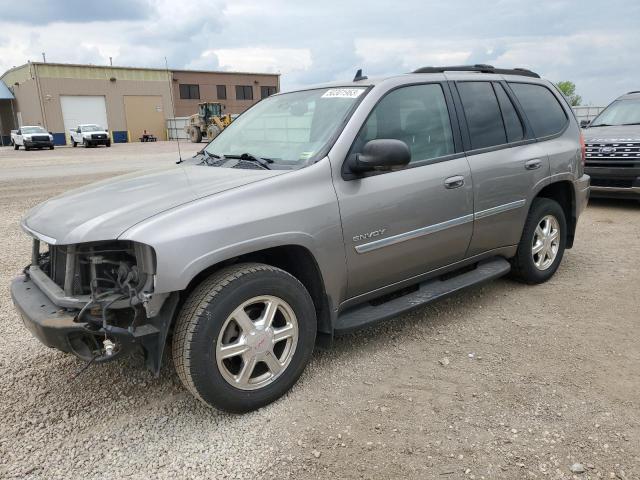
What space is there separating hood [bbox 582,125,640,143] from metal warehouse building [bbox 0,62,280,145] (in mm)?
44717

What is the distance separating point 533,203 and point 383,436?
2.74 m

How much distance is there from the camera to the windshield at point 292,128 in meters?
3.23

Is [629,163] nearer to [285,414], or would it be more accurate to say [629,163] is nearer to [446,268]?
[446,268]

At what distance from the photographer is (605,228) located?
696 centimetres

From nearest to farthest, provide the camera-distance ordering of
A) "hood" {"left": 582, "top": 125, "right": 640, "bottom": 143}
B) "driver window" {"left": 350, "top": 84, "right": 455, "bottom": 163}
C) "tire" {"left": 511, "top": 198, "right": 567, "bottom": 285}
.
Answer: "driver window" {"left": 350, "top": 84, "right": 455, "bottom": 163} < "tire" {"left": 511, "top": 198, "right": 567, "bottom": 285} < "hood" {"left": 582, "top": 125, "right": 640, "bottom": 143}

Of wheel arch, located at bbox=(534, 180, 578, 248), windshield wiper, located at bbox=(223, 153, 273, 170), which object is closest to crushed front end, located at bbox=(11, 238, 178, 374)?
windshield wiper, located at bbox=(223, 153, 273, 170)

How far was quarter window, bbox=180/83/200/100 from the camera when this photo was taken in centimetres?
5853

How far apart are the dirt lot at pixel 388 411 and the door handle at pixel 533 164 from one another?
116 cm

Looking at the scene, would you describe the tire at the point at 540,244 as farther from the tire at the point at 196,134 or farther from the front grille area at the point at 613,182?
the tire at the point at 196,134

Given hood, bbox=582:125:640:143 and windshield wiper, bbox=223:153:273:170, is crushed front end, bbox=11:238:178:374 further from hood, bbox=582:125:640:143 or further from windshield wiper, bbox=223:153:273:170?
hood, bbox=582:125:640:143

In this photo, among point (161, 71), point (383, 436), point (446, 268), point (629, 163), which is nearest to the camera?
point (383, 436)

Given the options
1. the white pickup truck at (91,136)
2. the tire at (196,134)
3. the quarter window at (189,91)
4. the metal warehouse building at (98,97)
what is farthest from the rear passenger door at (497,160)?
the quarter window at (189,91)

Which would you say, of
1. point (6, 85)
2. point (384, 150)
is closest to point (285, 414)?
point (384, 150)

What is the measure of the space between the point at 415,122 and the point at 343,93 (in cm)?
54
